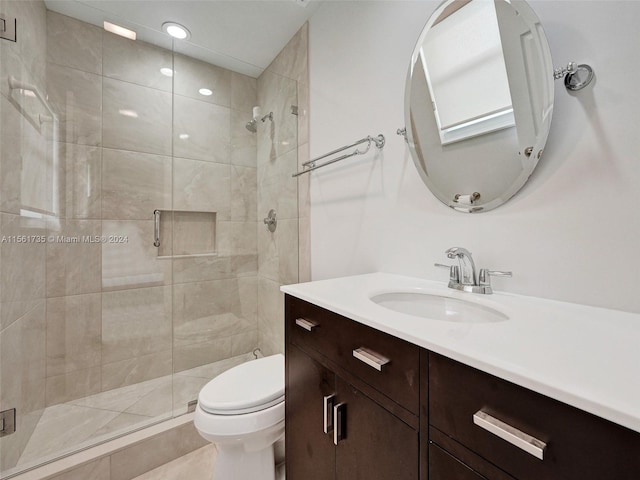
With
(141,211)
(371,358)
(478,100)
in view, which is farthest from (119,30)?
(371,358)

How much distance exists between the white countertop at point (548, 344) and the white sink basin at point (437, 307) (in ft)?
0.13

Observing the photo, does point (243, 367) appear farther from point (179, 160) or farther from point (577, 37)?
point (577, 37)

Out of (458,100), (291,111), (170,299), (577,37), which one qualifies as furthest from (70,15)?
(577,37)

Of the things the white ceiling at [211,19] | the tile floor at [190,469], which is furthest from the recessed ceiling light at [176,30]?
the tile floor at [190,469]

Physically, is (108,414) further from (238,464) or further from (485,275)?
(485,275)

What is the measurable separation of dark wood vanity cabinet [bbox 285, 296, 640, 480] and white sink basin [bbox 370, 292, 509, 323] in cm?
25

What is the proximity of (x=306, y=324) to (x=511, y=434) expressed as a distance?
57cm

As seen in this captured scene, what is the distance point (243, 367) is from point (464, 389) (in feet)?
3.95

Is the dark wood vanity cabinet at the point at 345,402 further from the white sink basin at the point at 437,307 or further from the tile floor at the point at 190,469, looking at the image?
the tile floor at the point at 190,469

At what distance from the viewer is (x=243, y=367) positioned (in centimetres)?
139

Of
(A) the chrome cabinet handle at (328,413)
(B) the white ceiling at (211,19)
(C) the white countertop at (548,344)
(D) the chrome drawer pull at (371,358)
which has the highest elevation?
(B) the white ceiling at (211,19)

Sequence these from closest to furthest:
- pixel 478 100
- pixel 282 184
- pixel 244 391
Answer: pixel 478 100
pixel 244 391
pixel 282 184

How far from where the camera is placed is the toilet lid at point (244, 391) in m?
1.10

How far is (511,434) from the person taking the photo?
1.28 ft
